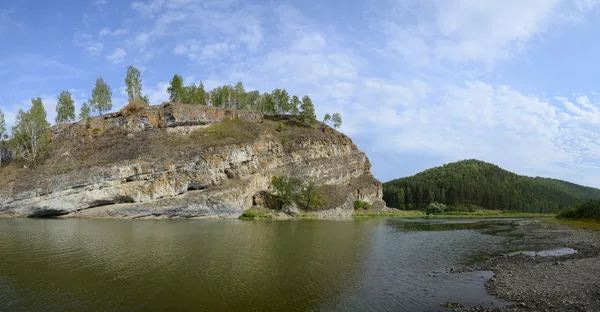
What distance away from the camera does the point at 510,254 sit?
33.8 meters

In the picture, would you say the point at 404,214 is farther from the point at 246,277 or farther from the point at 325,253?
the point at 246,277

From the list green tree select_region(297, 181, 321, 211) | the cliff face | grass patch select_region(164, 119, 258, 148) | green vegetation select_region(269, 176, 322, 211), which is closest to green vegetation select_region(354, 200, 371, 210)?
the cliff face

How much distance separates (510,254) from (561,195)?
206m

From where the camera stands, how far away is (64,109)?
103 metres

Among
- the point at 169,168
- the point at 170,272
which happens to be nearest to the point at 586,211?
the point at 170,272

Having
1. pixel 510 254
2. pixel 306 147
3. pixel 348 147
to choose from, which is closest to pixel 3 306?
pixel 510 254

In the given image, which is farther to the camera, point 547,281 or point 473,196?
point 473,196

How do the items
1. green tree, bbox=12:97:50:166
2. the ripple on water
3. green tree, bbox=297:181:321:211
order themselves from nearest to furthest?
the ripple on water, green tree, bbox=12:97:50:166, green tree, bbox=297:181:321:211

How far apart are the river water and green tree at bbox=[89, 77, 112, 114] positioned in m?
71.3

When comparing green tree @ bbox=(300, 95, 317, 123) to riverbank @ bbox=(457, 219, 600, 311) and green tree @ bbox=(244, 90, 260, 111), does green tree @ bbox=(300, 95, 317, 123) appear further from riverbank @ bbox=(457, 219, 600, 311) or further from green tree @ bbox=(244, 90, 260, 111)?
riverbank @ bbox=(457, 219, 600, 311)

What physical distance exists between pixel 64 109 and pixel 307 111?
81.1m

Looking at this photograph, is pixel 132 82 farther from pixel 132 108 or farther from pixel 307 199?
pixel 307 199

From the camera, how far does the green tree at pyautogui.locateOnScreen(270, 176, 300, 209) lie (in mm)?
88188

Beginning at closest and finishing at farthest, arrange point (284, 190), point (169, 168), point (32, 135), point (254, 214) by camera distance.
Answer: point (169, 168)
point (254, 214)
point (32, 135)
point (284, 190)
